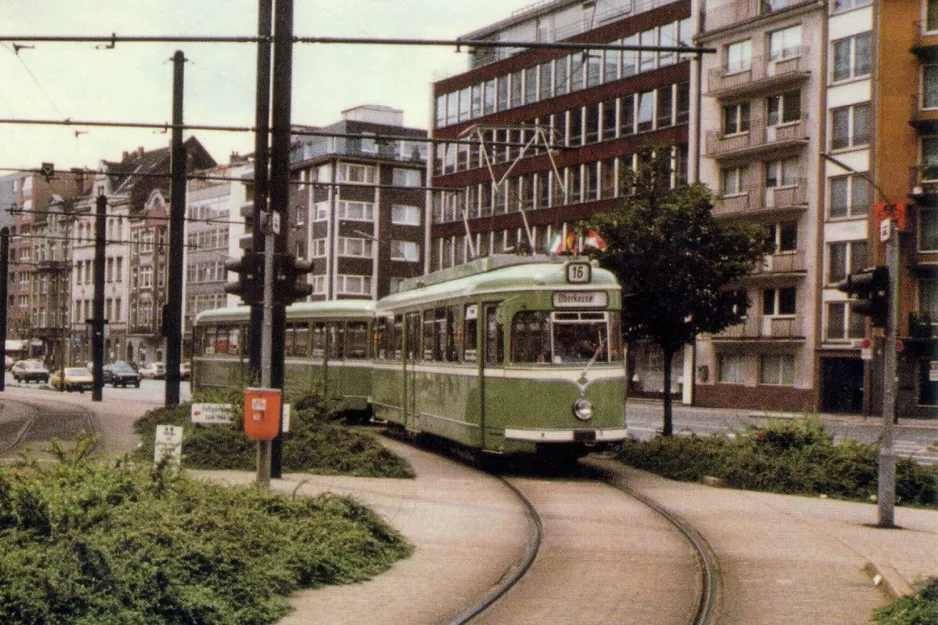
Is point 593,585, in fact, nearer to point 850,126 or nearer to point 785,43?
point 850,126

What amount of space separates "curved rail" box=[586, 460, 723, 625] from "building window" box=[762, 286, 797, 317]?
38.2 meters

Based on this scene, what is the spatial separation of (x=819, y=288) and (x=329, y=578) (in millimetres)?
45975

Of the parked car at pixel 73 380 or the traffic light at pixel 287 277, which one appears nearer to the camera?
the traffic light at pixel 287 277

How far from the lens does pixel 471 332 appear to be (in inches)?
818

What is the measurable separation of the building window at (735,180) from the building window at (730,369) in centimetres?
706

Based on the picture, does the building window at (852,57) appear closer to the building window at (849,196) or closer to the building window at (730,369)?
the building window at (849,196)

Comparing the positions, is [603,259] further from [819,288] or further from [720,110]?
[720,110]

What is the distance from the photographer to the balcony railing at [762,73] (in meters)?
54.9

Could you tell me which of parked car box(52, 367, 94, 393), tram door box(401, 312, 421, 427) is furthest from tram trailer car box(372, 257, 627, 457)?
parked car box(52, 367, 94, 393)

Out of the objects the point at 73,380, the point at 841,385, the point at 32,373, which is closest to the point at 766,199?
the point at 841,385

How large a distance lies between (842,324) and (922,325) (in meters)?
4.44

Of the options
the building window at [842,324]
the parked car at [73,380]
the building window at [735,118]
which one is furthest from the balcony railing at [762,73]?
the parked car at [73,380]

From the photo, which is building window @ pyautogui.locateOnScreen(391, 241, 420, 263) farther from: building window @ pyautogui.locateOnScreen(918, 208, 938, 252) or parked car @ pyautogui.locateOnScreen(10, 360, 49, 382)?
building window @ pyautogui.locateOnScreen(918, 208, 938, 252)

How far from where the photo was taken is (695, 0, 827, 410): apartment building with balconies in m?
54.5
